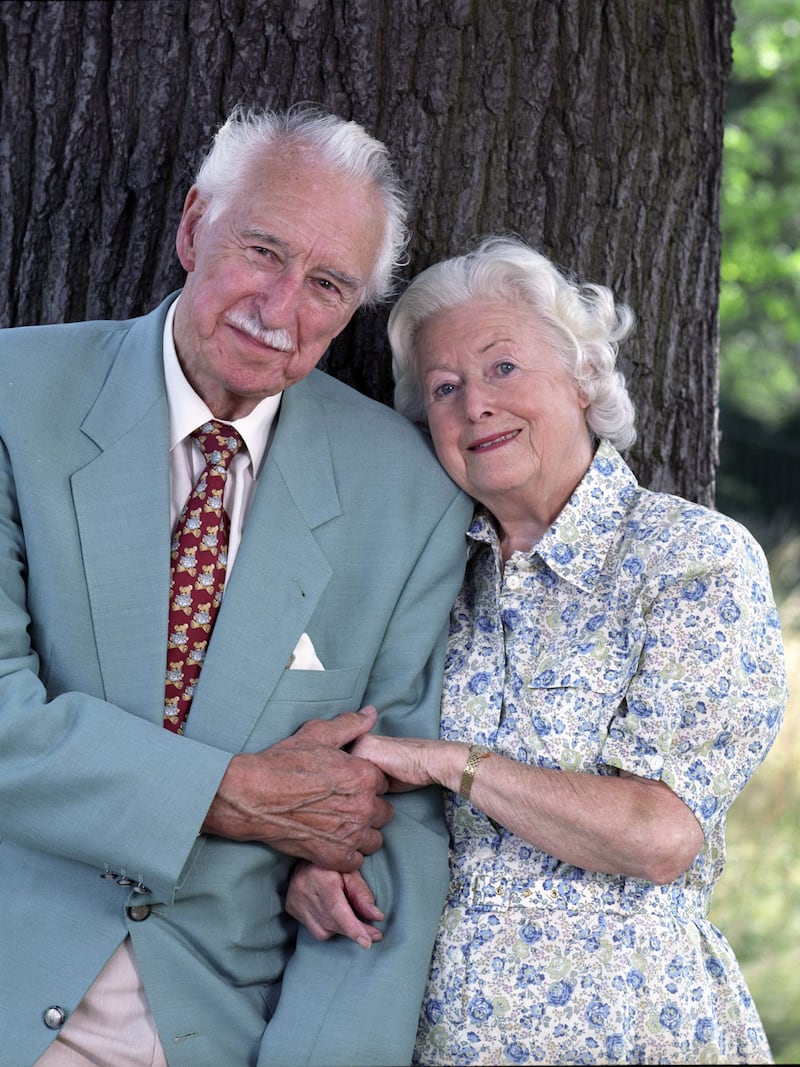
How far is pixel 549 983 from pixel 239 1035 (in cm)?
63

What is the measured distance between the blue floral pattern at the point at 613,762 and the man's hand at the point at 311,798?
0.86 feet

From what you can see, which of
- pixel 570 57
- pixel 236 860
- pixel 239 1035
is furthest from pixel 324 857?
pixel 570 57

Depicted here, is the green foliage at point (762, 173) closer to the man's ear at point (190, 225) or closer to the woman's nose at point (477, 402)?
the woman's nose at point (477, 402)

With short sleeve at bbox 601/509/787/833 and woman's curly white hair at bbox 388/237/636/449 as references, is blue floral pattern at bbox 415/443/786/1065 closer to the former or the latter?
short sleeve at bbox 601/509/787/833

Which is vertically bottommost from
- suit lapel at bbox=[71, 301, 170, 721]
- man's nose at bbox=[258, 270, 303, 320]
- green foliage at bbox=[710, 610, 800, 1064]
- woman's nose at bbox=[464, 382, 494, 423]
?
green foliage at bbox=[710, 610, 800, 1064]

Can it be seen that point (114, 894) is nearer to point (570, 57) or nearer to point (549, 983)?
point (549, 983)

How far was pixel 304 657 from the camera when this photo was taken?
2.65m

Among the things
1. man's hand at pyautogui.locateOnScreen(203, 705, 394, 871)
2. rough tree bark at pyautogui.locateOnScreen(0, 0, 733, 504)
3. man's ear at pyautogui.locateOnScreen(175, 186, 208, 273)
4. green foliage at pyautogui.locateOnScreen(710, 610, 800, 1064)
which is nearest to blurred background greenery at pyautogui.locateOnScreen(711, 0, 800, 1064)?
green foliage at pyautogui.locateOnScreen(710, 610, 800, 1064)

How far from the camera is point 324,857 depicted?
2557 mm

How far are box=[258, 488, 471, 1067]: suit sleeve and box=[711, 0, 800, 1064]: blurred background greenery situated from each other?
6.12ft

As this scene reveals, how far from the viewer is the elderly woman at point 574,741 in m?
2.54

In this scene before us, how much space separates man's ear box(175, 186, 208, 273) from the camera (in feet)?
9.14

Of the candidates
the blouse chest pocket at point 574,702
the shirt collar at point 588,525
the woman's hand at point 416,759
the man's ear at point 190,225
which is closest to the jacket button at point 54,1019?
the woman's hand at point 416,759

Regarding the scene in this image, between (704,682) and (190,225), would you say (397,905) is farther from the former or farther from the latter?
(190,225)
